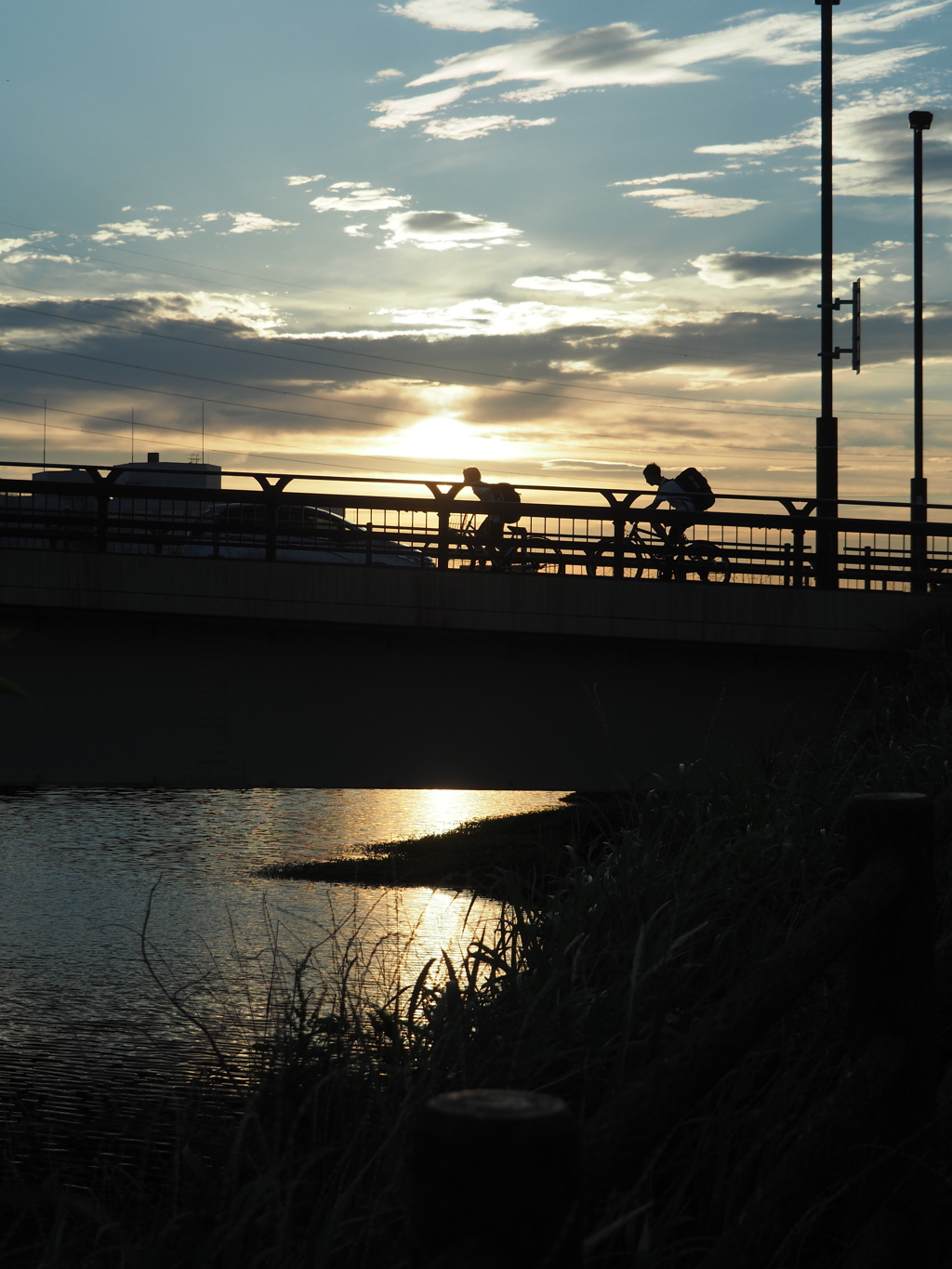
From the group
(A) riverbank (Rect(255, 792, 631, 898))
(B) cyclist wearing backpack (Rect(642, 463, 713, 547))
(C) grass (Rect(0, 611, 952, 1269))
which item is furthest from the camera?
(A) riverbank (Rect(255, 792, 631, 898))

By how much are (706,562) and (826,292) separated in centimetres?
743

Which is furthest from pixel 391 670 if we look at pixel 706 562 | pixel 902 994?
pixel 902 994

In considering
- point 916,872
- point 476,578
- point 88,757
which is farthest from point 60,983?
point 916,872

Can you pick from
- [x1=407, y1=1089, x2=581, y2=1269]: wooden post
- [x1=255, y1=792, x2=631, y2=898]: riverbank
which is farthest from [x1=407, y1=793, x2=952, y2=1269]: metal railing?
[x1=255, y1=792, x2=631, y2=898]: riverbank

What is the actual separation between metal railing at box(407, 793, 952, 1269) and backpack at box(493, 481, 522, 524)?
12277mm

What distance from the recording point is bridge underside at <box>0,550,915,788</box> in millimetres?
14852

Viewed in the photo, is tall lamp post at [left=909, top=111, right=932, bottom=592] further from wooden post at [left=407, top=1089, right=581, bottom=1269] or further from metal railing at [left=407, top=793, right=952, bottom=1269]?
wooden post at [left=407, top=1089, right=581, bottom=1269]

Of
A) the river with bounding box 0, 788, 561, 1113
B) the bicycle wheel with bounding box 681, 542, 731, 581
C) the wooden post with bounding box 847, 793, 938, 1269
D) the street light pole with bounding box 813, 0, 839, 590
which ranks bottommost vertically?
the river with bounding box 0, 788, 561, 1113

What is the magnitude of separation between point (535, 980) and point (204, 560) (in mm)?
10453

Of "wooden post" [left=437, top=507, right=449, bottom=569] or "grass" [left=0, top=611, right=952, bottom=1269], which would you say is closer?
"grass" [left=0, top=611, right=952, bottom=1269]

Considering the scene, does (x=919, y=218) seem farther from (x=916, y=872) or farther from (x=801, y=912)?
(x=916, y=872)

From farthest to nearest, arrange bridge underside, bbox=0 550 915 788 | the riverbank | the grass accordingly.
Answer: the riverbank < bridge underside, bbox=0 550 915 788 < the grass

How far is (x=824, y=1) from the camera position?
72.5 ft

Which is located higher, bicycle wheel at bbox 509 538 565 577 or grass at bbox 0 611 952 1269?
bicycle wheel at bbox 509 538 565 577
